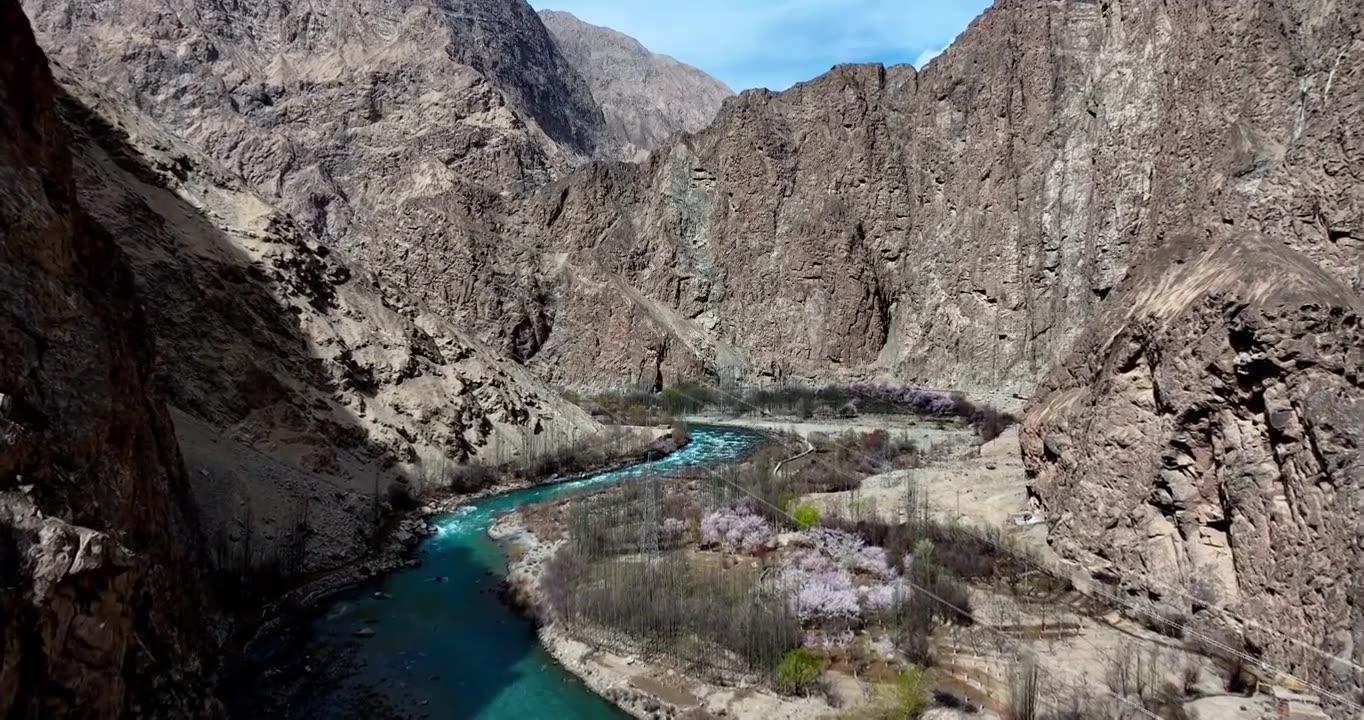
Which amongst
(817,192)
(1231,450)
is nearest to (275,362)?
(1231,450)

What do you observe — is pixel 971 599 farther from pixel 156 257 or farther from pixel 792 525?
pixel 156 257

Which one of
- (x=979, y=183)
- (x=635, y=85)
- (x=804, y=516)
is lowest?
(x=804, y=516)

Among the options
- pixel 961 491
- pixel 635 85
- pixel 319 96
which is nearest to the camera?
pixel 961 491

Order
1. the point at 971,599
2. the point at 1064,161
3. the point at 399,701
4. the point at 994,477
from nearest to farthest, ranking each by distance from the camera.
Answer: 1. the point at 399,701
2. the point at 971,599
3. the point at 994,477
4. the point at 1064,161

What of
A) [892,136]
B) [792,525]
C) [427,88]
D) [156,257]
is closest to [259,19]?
[427,88]

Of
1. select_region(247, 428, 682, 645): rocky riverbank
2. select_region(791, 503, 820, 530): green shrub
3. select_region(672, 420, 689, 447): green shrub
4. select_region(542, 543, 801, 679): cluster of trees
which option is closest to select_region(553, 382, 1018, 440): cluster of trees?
select_region(672, 420, 689, 447): green shrub

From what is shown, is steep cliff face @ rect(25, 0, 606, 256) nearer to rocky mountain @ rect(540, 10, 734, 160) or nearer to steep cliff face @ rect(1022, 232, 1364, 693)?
rocky mountain @ rect(540, 10, 734, 160)

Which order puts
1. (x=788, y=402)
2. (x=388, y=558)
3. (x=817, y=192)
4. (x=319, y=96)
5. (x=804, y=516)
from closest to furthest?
(x=388, y=558) < (x=804, y=516) < (x=788, y=402) < (x=817, y=192) < (x=319, y=96)

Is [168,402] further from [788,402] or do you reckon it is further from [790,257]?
[790,257]
